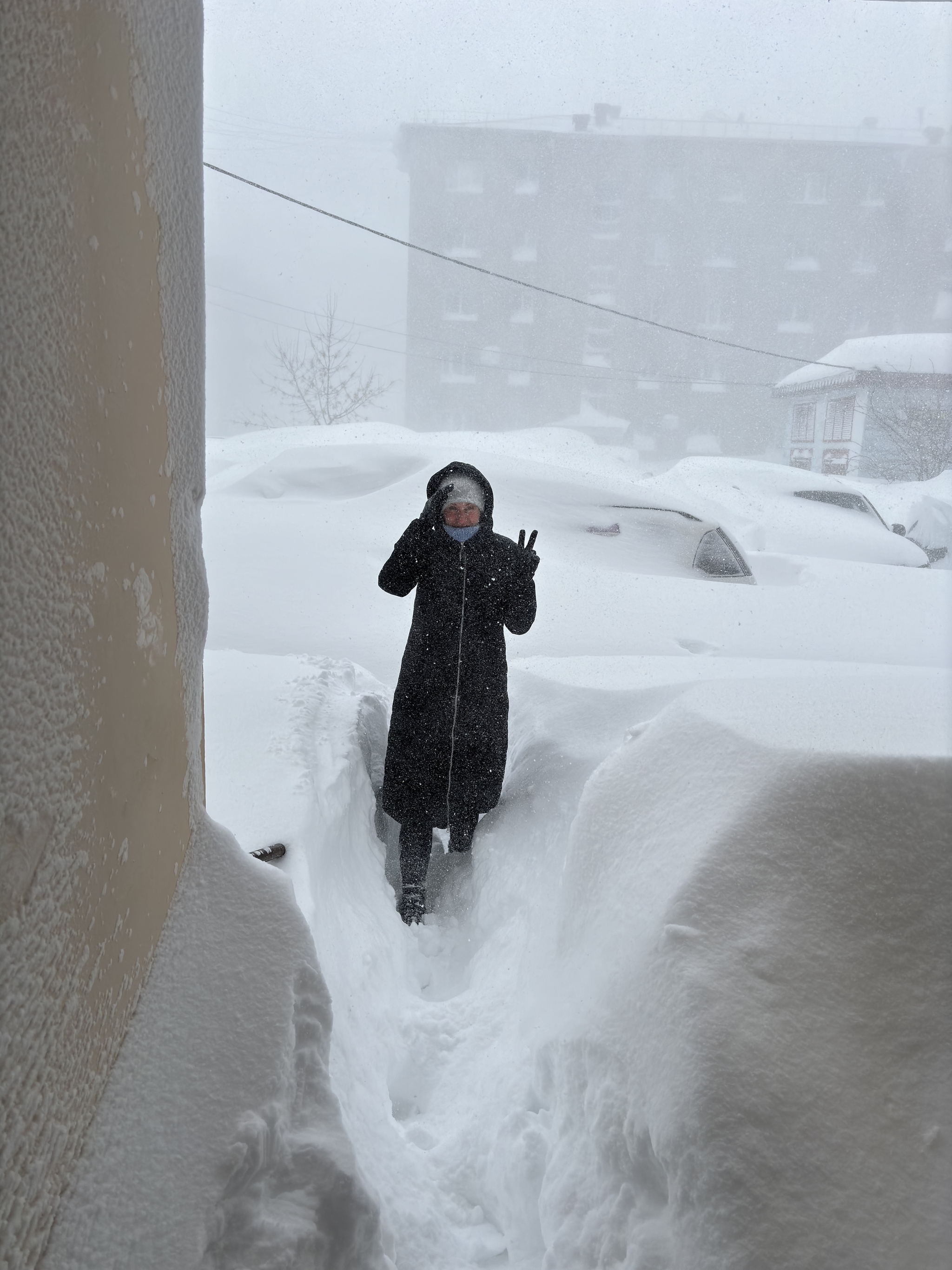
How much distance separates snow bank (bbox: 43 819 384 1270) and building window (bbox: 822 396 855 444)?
1456cm

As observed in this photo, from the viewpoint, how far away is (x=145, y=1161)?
83 centimetres

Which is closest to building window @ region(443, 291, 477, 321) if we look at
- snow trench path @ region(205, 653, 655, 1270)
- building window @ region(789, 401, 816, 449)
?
building window @ region(789, 401, 816, 449)

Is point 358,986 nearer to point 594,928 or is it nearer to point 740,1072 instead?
point 594,928

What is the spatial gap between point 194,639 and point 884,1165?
116 cm

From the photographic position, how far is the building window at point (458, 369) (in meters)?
23.7

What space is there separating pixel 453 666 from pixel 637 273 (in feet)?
75.3

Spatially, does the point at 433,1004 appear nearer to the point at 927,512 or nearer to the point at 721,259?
the point at 927,512

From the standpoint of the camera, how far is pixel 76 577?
78 centimetres

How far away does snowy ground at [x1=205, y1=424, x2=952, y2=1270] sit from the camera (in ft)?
3.10

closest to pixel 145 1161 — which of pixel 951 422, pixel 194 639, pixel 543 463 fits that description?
pixel 194 639

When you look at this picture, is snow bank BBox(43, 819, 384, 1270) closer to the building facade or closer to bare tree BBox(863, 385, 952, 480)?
the building facade

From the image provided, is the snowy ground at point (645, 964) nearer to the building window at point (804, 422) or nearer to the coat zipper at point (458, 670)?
the coat zipper at point (458, 670)

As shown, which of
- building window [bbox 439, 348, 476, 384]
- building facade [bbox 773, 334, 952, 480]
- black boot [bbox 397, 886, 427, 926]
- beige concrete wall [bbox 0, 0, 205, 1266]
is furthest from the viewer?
building window [bbox 439, 348, 476, 384]

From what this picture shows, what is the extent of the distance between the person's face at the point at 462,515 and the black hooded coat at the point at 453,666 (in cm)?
4
